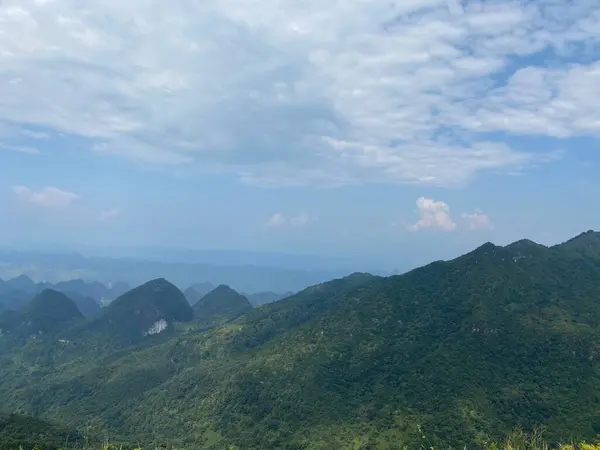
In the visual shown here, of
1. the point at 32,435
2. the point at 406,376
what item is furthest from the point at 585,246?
the point at 32,435

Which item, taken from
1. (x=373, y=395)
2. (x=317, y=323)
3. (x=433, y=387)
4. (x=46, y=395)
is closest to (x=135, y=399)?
(x=46, y=395)

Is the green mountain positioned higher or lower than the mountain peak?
lower

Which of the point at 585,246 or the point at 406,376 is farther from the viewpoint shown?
the point at 585,246

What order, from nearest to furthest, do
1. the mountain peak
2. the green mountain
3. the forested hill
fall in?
the green mountain → the forested hill → the mountain peak

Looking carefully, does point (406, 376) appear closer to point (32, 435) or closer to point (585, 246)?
point (32, 435)

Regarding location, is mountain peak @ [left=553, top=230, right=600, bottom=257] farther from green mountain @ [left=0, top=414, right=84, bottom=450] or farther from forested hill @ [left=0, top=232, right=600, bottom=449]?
green mountain @ [left=0, top=414, right=84, bottom=450]

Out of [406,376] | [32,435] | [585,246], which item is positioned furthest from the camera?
[585,246]

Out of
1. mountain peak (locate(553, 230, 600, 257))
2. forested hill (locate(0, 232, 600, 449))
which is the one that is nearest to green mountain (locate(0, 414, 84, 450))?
forested hill (locate(0, 232, 600, 449))

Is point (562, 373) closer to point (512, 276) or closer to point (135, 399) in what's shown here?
point (512, 276)

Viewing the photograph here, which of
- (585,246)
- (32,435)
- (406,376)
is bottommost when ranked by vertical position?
(32,435)
